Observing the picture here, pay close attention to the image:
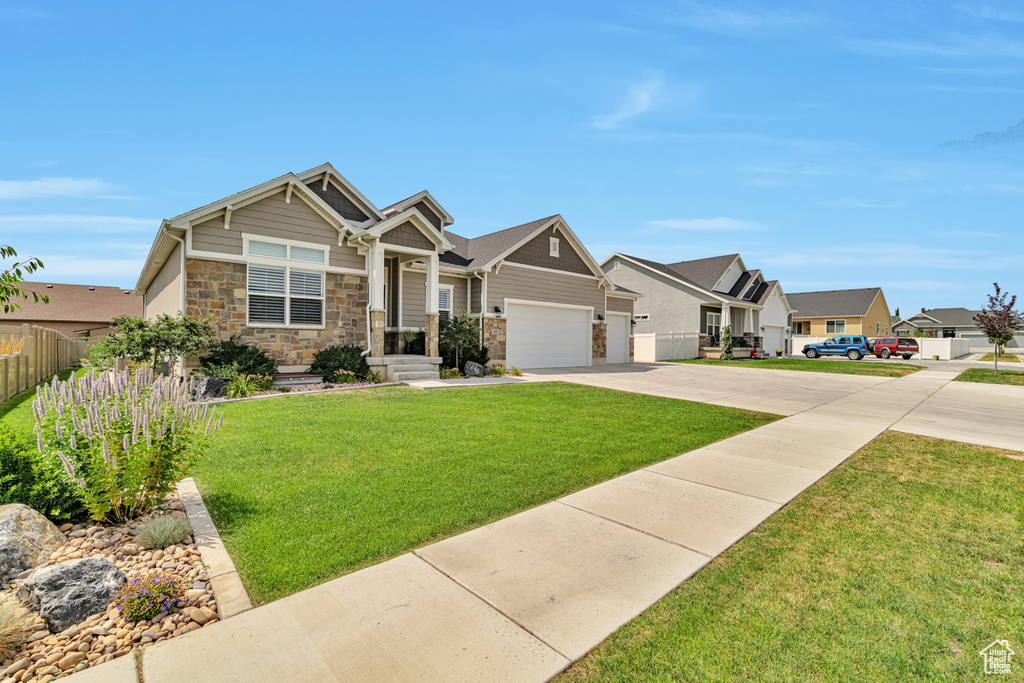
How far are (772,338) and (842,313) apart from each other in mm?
14357

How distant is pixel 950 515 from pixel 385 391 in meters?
9.97

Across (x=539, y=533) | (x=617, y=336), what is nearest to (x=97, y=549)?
(x=539, y=533)

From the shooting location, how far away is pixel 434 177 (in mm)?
17609

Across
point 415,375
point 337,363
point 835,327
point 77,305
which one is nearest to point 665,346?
point 415,375

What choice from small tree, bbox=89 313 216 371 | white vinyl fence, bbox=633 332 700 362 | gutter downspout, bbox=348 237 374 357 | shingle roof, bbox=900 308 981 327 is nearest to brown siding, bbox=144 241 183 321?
small tree, bbox=89 313 216 371

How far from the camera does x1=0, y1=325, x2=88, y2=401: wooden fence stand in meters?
10.4

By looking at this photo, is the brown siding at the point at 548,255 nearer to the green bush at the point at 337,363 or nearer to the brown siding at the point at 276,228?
the brown siding at the point at 276,228

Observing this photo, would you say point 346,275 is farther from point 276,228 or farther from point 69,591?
point 69,591

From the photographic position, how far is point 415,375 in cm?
1351

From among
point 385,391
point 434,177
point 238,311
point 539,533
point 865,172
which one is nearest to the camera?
point 539,533

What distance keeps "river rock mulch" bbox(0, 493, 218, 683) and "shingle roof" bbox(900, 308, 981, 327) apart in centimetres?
8617

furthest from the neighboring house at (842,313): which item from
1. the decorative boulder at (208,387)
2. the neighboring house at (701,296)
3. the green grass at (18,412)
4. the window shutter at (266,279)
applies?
the green grass at (18,412)

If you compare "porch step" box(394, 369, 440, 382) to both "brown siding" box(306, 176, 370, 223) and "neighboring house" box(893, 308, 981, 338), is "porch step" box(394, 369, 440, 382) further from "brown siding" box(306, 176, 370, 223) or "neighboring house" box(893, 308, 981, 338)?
"neighboring house" box(893, 308, 981, 338)

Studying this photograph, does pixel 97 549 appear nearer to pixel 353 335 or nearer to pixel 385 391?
pixel 385 391
